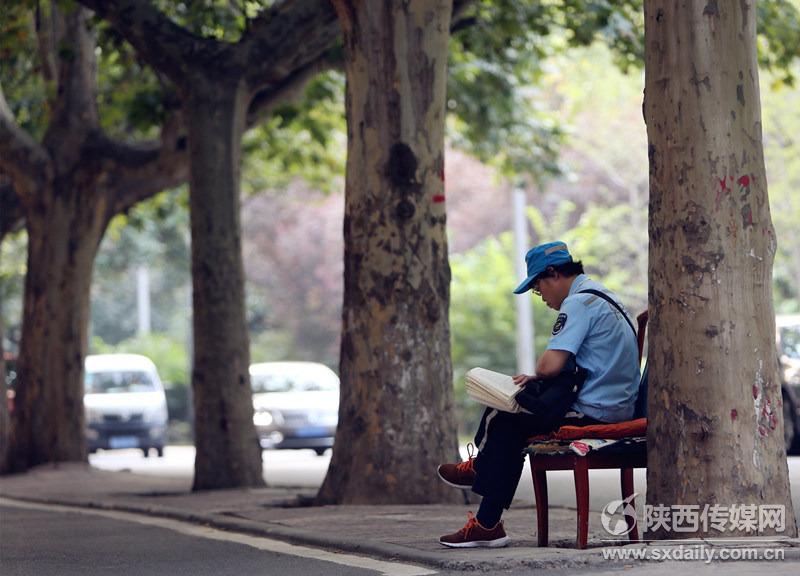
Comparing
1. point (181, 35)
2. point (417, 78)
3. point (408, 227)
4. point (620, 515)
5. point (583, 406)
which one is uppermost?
point (181, 35)

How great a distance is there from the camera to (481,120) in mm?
23859

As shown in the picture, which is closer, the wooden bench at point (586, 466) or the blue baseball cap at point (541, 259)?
the wooden bench at point (586, 466)

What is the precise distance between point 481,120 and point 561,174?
239cm

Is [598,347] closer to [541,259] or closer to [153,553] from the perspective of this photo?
[541,259]

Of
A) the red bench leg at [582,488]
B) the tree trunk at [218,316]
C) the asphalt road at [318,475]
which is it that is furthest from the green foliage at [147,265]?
the red bench leg at [582,488]

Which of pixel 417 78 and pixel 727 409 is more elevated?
pixel 417 78

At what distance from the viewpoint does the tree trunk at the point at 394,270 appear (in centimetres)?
1232

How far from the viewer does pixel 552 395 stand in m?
8.22

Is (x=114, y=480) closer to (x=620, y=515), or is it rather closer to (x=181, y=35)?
(x=181, y=35)

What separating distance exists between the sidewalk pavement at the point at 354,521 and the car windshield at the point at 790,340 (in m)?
6.41

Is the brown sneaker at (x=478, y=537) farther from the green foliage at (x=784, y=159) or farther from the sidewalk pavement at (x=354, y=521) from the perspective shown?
the green foliage at (x=784, y=159)

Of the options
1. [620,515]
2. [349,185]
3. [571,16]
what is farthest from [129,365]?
[620,515]

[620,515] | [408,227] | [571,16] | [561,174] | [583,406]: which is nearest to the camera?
[583,406]

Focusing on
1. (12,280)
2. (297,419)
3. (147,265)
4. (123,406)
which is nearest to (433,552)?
(297,419)
